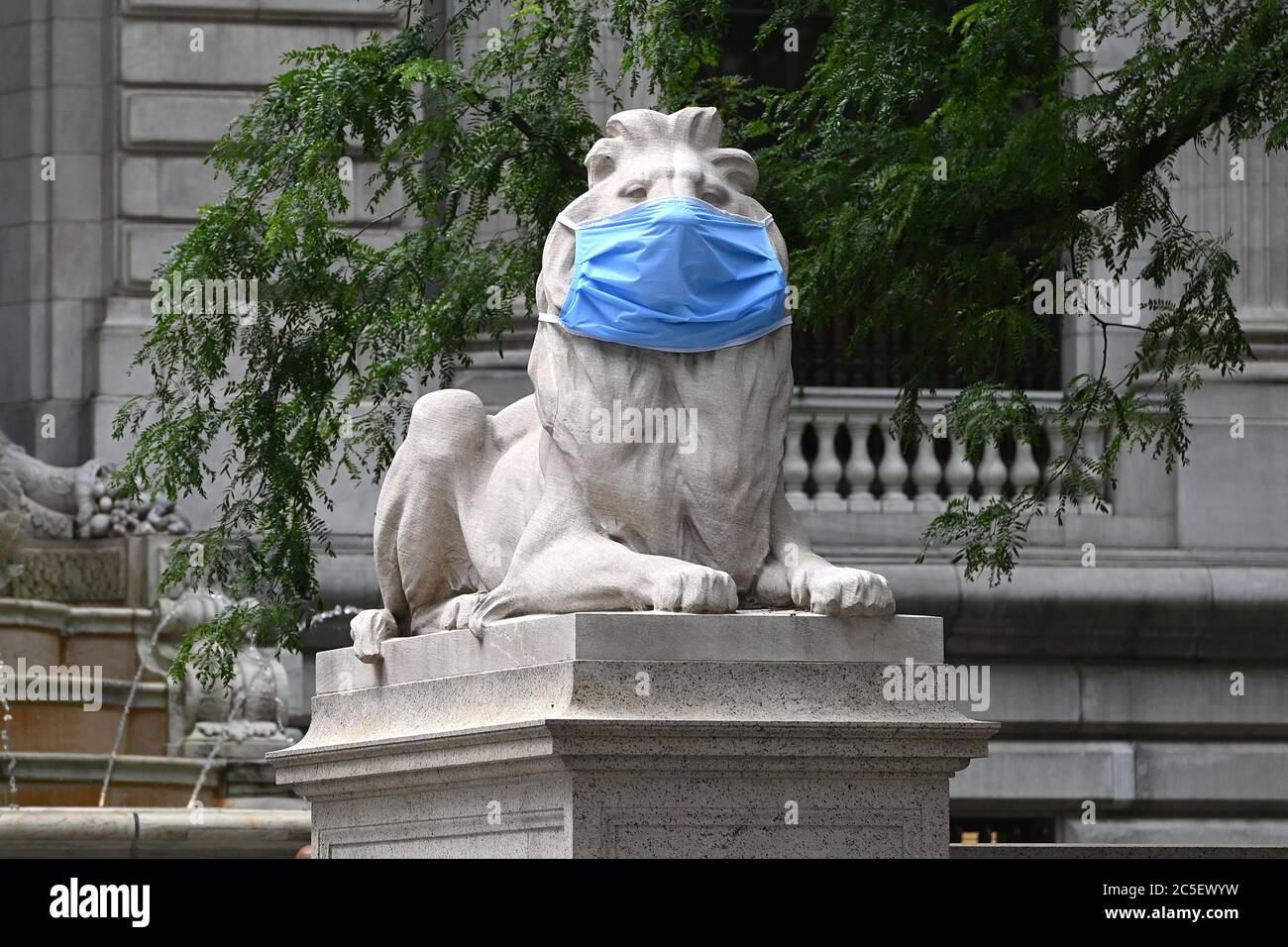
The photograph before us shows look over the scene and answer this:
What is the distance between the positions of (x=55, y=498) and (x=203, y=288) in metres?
3.96

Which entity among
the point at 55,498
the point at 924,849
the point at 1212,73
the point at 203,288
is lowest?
the point at 924,849

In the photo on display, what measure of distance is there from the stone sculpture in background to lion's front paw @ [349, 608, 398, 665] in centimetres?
796

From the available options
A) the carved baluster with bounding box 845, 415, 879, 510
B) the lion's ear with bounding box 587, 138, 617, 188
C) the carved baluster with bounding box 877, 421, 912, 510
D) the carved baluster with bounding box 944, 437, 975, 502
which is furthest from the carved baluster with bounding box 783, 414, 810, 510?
the lion's ear with bounding box 587, 138, 617, 188

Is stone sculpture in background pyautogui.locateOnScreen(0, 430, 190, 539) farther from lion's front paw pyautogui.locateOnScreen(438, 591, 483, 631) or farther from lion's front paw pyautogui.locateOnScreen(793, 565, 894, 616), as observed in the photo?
lion's front paw pyautogui.locateOnScreen(793, 565, 894, 616)

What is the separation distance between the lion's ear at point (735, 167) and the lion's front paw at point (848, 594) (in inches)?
64.4

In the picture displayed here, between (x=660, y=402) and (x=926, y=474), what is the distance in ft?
31.4

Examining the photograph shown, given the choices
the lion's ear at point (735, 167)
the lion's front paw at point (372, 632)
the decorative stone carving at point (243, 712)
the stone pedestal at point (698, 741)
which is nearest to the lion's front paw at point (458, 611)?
the lion's front paw at point (372, 632)

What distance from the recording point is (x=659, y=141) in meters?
10.0

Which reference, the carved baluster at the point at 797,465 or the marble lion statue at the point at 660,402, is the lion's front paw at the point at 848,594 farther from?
the carved baluster at the point at 797,465

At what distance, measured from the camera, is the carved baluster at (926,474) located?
62.2ft

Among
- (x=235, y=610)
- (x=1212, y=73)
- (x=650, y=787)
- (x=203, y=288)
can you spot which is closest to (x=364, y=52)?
(x=203, y=288)

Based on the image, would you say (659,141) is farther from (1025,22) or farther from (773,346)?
(1025,22)

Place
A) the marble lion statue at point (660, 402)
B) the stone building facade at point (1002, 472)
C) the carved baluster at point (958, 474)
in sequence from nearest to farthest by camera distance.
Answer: the marble lion statue at point (660, 402)
the stone building facade at point (1002, 472)
the carved baluster at point (958, 474)

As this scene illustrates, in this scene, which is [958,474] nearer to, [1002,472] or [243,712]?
[1002,472]
